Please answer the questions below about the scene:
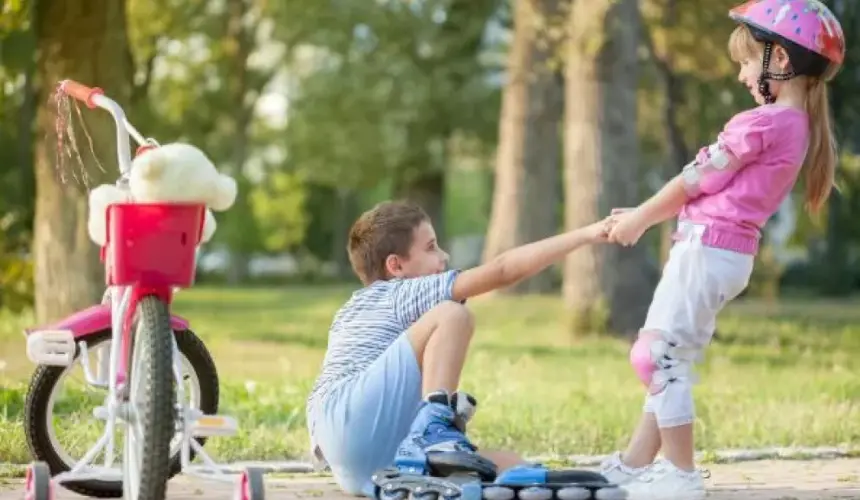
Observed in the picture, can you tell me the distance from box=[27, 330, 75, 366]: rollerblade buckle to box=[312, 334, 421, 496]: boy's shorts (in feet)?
2.81

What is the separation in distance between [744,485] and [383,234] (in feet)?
5.45

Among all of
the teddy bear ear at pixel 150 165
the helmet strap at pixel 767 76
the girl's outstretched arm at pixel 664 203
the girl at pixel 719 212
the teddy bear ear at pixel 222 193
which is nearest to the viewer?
the teddy bear ear at pixel 150 165

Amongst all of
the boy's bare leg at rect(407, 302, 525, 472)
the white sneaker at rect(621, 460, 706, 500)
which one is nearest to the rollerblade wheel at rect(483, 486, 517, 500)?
the boy's bare leg at rect(407, 302, 525, 472)

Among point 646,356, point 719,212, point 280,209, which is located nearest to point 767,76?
point 719,212

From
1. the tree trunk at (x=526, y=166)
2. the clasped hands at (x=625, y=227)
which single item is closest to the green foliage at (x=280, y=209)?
the tree trunk at (x=526, y=166)

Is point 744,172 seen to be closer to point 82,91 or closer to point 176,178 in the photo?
point 176,178

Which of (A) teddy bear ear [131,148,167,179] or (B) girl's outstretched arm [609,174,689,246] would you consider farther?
(B) girl's outstretched arm [609,174,689,246]

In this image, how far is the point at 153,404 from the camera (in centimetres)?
442

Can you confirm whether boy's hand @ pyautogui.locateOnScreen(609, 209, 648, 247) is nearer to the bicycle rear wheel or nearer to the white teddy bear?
the white teddy bear

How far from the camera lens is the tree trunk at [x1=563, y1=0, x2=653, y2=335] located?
49.7 feet

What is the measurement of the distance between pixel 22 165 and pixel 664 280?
13.4 m

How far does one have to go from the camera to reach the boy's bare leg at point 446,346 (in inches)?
206

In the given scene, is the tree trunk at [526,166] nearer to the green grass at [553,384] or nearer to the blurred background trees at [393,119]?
the blurred background trees at [393,119]

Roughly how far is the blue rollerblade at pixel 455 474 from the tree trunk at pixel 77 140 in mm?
7281
